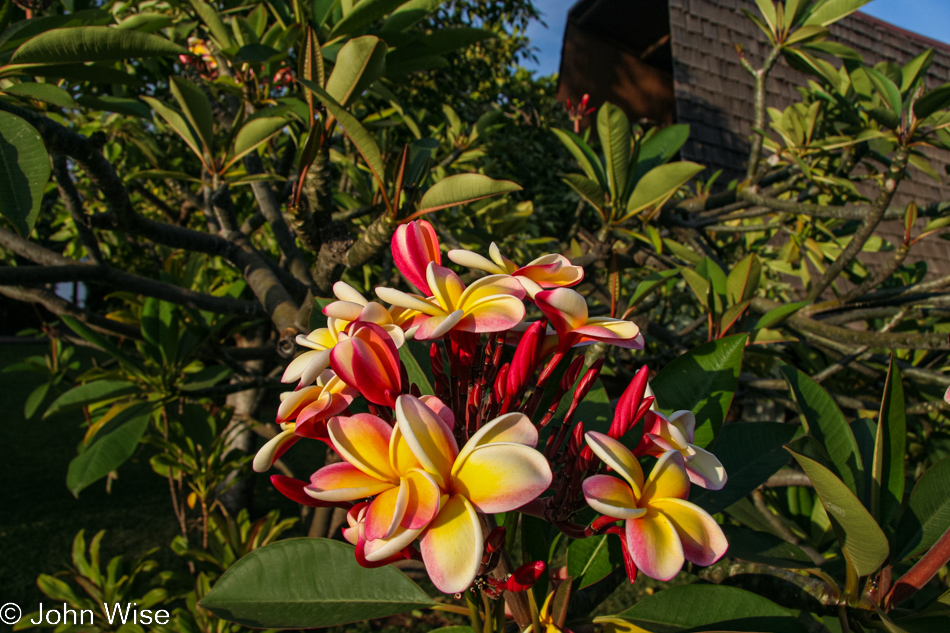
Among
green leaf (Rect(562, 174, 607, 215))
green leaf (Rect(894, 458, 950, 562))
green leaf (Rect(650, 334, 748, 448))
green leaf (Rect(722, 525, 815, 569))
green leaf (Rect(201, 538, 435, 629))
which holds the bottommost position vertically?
green leaf (Rect(201, 538, 435, 629))

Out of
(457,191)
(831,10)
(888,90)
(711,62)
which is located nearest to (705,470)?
(457,191)

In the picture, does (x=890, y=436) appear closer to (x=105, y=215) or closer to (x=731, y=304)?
(x=731, y=304)

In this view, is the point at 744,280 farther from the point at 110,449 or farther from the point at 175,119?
the point at 110,449

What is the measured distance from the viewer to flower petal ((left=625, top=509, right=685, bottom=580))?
422 millimetres

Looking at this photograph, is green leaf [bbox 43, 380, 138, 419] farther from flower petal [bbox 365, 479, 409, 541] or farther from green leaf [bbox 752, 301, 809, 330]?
green leaf [bbox 752, 301, 809, 330]

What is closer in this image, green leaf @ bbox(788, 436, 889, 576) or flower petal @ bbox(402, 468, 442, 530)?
flower petal @ bbox(402, 468, 442, 530)

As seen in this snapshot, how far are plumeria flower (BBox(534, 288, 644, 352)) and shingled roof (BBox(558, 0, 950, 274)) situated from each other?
3.81 meters

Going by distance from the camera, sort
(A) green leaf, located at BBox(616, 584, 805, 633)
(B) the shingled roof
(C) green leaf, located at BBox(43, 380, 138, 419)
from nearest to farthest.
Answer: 1. (A) green leaf, located at BBox(616, 584, 805, 633)
2. (C) green leaf, located at BBox(43, 380, 138, 419)
3. (B) the shingled roof

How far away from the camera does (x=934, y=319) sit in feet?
7.06

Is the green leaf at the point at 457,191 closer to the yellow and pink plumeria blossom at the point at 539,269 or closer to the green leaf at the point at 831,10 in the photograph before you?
the yellow and pink plumeria blossom at the point at 539,269

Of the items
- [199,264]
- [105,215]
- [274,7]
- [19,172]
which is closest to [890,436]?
[19,172]

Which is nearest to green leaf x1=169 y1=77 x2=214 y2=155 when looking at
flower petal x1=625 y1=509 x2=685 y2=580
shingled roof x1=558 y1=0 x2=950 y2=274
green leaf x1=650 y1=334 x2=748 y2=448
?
green leaf x1=650 y1=334 x2=748 y2=448

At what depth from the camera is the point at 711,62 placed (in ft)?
16.5

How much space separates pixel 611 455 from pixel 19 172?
2.81 ft
